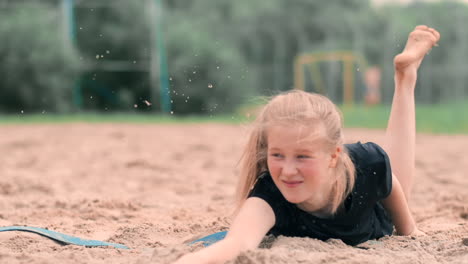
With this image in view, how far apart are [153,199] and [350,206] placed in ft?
6.03

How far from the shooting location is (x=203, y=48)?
16719mm

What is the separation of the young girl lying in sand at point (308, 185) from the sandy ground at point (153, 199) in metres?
0.09

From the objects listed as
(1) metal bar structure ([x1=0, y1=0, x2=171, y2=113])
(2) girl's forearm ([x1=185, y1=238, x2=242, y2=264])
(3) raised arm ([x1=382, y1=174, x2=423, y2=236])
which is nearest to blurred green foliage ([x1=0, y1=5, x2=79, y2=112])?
(1) metal bar structure ([x1=0, y1=0, x2=171, y2=113])

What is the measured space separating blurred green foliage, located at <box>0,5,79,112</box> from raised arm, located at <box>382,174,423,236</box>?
505 inches

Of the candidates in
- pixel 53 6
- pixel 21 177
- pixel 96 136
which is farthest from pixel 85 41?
pixel 21 177

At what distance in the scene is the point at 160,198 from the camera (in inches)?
169

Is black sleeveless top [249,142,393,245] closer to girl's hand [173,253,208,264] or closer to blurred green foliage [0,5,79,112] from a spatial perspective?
girl's hand [173,253,208,264]

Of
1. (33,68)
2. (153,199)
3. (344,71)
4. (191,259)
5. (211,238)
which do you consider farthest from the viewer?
(344,71)

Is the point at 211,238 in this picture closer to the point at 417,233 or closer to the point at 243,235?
the point at 243,235

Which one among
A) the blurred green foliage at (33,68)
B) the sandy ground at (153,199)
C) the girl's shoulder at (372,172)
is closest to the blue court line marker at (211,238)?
the sandy ground at (153,199)

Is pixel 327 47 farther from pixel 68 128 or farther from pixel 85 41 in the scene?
pixel 68 128

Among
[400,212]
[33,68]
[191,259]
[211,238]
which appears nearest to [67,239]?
[211,238]

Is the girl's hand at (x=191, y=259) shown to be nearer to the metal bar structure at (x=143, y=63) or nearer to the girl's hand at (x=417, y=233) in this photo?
the girl's hand at (x=417, y=233)

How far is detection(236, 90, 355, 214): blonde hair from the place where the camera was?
8.07ft
